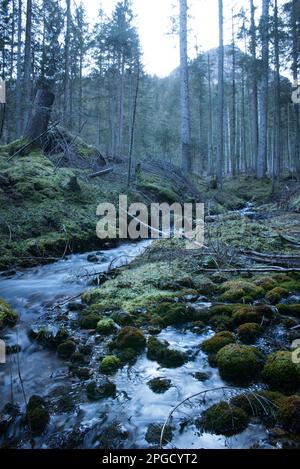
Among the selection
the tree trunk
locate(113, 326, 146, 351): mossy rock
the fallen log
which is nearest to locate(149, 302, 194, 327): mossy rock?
locate(113, 326, 146, 351): mossy rock

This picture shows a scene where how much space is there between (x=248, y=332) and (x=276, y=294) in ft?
3.82

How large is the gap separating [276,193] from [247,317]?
15.0m

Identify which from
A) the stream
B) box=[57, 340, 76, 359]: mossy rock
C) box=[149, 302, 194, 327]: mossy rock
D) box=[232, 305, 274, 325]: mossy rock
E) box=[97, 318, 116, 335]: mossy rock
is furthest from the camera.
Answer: box=[149, 302, 194, 327]: mossy rock

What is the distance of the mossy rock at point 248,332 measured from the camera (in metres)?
3.83

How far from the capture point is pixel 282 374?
311 cm

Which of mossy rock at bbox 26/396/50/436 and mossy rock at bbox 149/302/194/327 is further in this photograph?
mossy rock at bbox 149/302/194/327

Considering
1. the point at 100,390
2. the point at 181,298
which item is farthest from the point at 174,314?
the point at 100,390

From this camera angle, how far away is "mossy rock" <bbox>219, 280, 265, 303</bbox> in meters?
4.89

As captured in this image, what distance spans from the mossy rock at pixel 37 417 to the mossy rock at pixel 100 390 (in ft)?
1.32

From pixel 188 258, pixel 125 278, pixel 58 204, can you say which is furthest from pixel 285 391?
pixel 58 204

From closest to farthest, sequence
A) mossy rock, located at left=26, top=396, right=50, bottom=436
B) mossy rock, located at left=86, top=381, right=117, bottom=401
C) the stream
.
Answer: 1. the stream
2. mossy rock, located at left=26, top=396, right=50, bottom=436
3. mossy rock, located at left=86, top=381, right=117, bottom=401

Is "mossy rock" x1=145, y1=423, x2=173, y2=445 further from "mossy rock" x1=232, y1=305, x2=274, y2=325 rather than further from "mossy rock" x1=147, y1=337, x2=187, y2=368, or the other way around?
"mossy rock" x1=232, y1=305, x2=274, y2=325

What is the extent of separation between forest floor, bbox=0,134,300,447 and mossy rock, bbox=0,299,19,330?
0.6 inches

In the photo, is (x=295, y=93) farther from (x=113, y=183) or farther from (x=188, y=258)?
(x=188, y=258)
